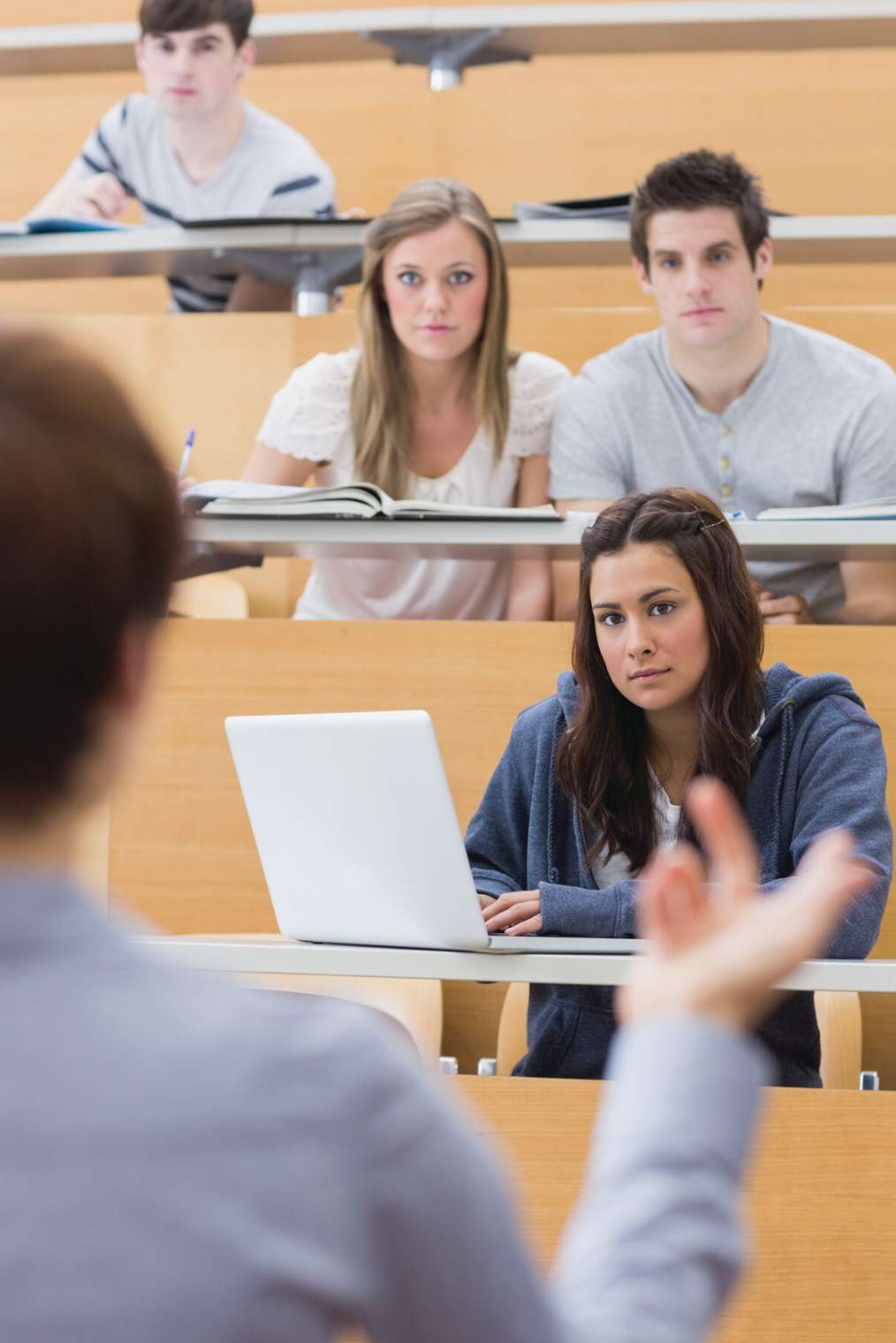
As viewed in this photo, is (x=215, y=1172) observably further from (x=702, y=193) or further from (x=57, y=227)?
(x=57, y=227)

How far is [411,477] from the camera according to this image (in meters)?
2.59

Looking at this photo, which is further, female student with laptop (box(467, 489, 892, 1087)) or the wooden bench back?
the wooden bench back

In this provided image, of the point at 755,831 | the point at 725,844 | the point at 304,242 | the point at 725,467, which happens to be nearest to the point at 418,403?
the point at 304,242

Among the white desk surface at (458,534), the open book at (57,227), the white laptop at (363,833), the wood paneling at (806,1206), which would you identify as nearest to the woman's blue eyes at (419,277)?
the open book at (57,227)

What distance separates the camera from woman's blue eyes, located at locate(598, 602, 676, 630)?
6.01 feet

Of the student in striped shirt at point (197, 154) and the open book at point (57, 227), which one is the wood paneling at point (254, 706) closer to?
the open book at point (57, 227)

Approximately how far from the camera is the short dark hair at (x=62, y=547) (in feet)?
1.42

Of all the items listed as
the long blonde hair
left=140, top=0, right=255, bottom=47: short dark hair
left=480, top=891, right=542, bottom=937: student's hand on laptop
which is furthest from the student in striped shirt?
left=480, top=891, right=542, bottom=937: student's hand on laptop

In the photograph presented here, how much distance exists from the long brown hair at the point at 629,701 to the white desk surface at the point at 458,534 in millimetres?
117

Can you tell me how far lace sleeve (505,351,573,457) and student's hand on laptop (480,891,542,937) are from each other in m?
1.17

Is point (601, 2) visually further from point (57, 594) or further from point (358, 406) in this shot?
point (57, 594)

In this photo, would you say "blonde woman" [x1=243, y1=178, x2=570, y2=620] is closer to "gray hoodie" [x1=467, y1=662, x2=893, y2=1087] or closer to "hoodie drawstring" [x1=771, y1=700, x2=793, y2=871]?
"gray hoodie" [x1=467, y1=662, x2=893, y2=1087]

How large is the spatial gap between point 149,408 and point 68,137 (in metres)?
3.53

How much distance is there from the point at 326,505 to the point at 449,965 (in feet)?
2.26
